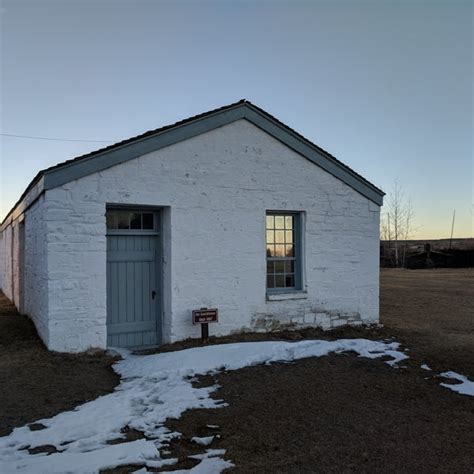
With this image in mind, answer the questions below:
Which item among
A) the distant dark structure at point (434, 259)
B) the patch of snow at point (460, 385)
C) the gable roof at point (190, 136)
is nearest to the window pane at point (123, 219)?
the gable roof at point (190, 136)

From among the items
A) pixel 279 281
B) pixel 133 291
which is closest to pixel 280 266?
pixel 279 281

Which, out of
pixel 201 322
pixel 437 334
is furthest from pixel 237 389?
pixel 437 334

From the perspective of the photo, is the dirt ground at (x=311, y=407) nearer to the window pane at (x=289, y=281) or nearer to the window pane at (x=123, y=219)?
the window pane at (x=289, y=281)

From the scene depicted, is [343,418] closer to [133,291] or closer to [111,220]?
[133,291]

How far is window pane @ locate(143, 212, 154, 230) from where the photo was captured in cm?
873

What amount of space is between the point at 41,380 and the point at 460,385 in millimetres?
5862

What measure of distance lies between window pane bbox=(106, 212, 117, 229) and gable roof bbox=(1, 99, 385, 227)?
0.91 metres

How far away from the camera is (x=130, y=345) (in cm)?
852

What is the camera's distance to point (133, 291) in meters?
8.58

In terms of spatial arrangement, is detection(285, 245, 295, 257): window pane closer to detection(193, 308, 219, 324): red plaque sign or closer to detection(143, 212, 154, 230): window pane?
detection(193, 308, 219, 324): red plaque sign

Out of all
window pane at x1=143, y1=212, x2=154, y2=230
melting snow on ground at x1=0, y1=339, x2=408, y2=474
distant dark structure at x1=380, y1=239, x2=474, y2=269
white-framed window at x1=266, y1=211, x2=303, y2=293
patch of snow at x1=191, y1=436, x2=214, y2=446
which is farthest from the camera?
distant dark structure at x1=380, y1=239, x2=474, y2=269

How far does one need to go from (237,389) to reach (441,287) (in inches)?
698

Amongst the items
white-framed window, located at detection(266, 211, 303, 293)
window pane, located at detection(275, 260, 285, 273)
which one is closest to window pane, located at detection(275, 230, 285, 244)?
white-framed window, located at detection(266, 211, 303, 293)

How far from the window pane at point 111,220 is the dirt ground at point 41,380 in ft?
7.60
